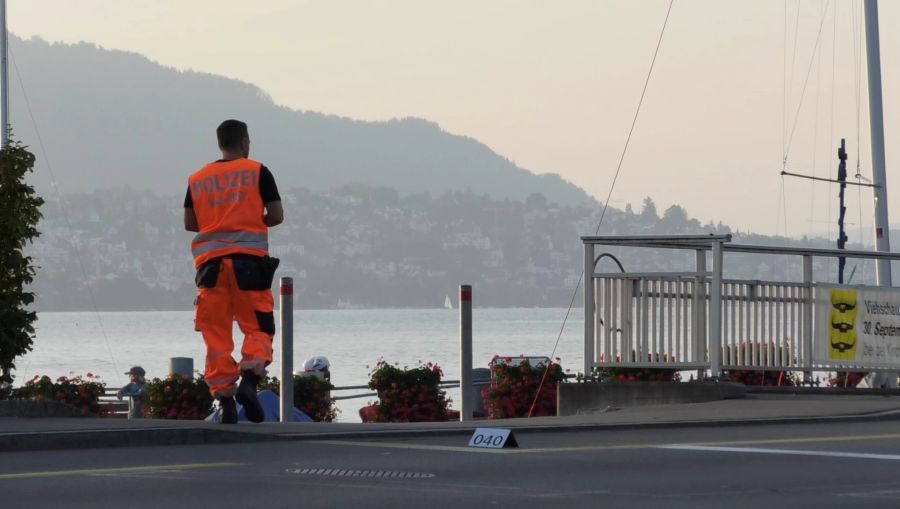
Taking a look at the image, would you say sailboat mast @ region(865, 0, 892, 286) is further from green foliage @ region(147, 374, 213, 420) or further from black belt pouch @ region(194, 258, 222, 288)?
black belt pouch @ region(194, 258, 222, 288)

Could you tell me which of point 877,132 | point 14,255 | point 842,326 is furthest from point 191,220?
point 877,132

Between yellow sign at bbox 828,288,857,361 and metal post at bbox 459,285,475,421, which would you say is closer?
yellow sign at bbox 828,288,857,361

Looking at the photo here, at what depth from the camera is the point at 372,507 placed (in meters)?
8.03

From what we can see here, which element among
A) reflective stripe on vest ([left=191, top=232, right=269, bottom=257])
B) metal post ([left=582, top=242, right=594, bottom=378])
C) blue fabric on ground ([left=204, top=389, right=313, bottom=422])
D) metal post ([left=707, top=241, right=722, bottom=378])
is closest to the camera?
reflective stripe on vest ([left=191, top=232, right=269, bottom=257])

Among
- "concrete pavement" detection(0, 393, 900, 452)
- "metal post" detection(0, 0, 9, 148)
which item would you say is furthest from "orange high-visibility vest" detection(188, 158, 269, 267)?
"metal post" detection(0, 0, 9, 148)

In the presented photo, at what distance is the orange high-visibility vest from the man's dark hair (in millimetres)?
143

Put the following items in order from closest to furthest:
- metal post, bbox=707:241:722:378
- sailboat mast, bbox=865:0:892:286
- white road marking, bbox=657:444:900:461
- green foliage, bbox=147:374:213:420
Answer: white road marking, bbox=657:444:900:461
metal post, bbox=707:241:722:378
green foliage, bbox=147:374:213:420
sailboat mast, bbox=865:0:892:286

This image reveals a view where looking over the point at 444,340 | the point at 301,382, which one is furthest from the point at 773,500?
the point at 444,340

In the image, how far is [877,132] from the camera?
2944 centimetres

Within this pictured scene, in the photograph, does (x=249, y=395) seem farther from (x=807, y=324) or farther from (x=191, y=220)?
(x=807, y=324)

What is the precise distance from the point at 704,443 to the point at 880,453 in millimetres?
1147

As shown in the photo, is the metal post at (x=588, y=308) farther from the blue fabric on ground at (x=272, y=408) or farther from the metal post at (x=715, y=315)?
the blue fabric on ground at (x=272, y=408)

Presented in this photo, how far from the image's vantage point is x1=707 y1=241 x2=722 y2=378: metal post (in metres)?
17.6

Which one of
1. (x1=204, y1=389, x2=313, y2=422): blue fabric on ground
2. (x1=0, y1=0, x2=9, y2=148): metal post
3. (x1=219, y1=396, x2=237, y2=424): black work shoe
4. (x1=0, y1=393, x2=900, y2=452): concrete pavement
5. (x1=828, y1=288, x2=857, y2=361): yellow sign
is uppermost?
(x1=0, y1=0, x2=9, y2=148): metal post
